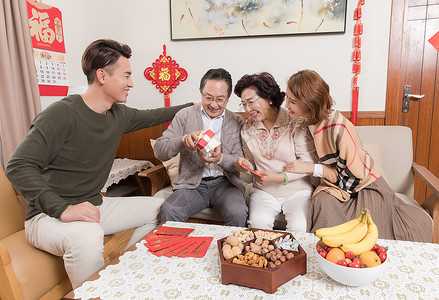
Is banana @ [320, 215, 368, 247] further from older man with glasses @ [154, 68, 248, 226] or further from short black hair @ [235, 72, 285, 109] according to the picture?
short black hair @ [235, 72, 285, 109]

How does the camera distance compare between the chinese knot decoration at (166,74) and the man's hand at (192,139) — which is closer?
the man's hand at (192,139)

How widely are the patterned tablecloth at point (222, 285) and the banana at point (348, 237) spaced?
145mm

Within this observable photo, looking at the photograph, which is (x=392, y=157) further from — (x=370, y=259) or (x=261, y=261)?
(x=261, y=261)

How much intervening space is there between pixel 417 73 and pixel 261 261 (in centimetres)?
239

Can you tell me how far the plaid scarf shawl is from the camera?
174cm

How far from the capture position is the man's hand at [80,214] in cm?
140

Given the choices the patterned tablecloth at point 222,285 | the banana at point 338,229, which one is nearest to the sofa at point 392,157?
the patterned tablecloth at point 222,285

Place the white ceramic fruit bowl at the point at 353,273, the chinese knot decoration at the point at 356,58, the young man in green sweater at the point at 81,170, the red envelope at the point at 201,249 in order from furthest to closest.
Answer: the chinese knot decoration at the point at 356,58 → the young man in green sweater at the point at 81,170 → the red envelope at the point at 201,249 → the white ceramic fruit bowl at the point at 353,273

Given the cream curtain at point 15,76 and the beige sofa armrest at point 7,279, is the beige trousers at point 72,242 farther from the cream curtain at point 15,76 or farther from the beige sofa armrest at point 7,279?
the cream curtain at point 15,76

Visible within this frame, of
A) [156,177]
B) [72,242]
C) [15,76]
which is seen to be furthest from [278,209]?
[15,76]

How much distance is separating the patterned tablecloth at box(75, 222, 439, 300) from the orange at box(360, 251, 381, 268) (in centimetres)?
10

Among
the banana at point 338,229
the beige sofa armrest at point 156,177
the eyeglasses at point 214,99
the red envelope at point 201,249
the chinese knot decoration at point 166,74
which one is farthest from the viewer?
the chinese knot decoration at point 166,74

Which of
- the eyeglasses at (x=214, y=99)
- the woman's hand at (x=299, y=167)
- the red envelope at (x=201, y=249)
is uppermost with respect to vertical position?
the eyeglasses at (x=214, y=99)

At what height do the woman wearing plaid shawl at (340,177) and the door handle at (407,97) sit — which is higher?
the door handle at (407,97)
